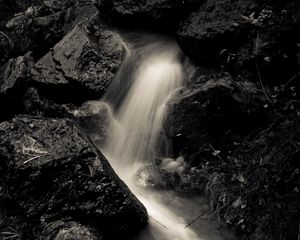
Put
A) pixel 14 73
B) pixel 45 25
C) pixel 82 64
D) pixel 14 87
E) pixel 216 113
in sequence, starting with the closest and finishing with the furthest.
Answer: pixel 216 113 < pixel 82 64 < pixel 14 87 < pixel 14 73 < pixel 45 25

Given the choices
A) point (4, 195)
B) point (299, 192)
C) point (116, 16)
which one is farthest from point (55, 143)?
point (116, 16)

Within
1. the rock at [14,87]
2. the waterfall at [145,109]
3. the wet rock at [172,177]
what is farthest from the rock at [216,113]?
the rock at [14,87]

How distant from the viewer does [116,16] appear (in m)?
7.05

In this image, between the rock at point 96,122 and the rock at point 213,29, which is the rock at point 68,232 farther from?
the rock at point 213,29

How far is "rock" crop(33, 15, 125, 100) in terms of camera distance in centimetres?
649

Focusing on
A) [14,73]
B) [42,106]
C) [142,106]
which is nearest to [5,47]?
[14,73]

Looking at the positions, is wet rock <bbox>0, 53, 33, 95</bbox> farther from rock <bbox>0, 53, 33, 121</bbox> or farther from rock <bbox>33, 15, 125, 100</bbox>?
rock <bbox>33, 15, 125, 100</bbox>

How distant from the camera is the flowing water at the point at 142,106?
5969 mm

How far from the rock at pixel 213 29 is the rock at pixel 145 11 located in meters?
0.26

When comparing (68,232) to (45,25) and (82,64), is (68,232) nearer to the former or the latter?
(82,64)

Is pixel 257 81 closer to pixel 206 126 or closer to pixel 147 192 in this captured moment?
pixel 206 126

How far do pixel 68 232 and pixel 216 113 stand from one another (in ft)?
7.98

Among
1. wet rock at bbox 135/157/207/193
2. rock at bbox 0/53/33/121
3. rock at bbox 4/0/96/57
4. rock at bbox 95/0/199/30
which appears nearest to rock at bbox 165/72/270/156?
wet rock at bbox 135/157/207/193

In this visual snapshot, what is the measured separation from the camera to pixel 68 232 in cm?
412
